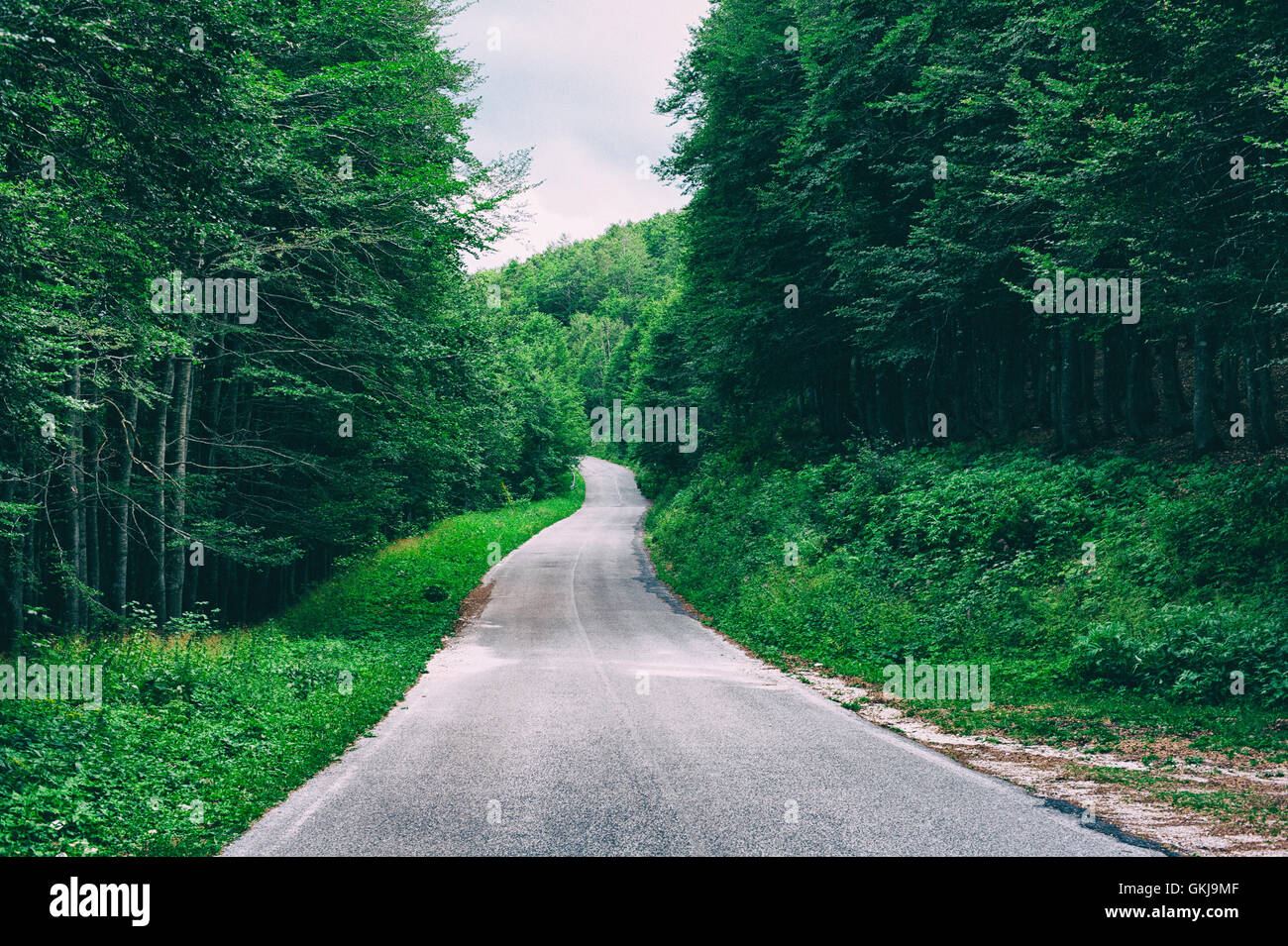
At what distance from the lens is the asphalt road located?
520 centimetres

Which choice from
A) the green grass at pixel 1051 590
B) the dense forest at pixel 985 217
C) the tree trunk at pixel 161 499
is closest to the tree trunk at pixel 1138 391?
the dense forest at pixel 985 217

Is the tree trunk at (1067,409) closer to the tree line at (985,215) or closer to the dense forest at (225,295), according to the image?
the tree line at (985,215)

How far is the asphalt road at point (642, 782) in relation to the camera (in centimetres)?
520

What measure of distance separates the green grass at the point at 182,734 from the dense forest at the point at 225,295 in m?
2.92

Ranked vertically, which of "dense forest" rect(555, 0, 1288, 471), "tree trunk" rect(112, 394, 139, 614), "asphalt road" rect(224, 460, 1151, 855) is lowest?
"asphalt road" rect(224, 460, 1151, 855)

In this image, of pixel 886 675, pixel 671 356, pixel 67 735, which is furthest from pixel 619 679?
pixel 671 356

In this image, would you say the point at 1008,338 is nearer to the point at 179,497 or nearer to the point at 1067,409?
the point at 1067,409

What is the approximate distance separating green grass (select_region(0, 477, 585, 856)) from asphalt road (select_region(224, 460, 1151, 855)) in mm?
406

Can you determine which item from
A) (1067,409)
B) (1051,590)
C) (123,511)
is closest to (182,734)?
(123,511)

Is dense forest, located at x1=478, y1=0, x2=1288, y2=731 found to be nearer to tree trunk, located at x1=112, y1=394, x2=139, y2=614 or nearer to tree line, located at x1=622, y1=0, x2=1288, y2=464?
tree line, located at x1=622, y1=0, x2=1288, y2=464

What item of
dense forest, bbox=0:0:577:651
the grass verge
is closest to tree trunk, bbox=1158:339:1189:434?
the grass verge
